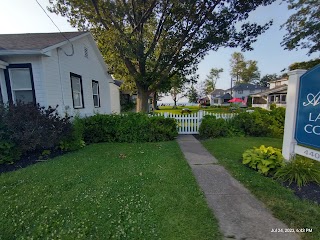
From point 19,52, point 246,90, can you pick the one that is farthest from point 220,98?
point 19,52

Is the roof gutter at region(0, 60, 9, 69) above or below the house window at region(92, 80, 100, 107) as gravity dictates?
above

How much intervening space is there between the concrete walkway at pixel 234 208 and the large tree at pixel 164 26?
29.3 feet

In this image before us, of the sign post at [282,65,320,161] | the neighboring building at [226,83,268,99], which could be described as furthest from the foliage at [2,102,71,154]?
the neighboring building at [226,83,268,99]

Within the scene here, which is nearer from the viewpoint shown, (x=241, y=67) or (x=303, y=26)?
(x=303, y=26)

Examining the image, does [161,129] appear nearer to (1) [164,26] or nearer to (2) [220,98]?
(1) [164,26]

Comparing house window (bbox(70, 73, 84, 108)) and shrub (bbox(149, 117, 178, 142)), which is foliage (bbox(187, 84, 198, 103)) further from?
shrub (bbox(149, 117, 178, 142))

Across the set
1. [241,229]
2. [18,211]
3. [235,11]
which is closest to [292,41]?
[235,11]

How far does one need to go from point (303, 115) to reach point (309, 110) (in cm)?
16

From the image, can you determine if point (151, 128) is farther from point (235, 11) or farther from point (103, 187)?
point (235, 11)

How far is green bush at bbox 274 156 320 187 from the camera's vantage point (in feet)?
11.9

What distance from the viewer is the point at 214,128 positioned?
8.38 metres

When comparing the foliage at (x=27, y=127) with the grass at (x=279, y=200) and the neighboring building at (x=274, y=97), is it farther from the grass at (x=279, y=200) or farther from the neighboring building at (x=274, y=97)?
the neighboring building at (x=274, y=97)

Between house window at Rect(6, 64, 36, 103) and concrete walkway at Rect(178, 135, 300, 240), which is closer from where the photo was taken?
concrete walkway at Rect(178, 135, 300, 240)

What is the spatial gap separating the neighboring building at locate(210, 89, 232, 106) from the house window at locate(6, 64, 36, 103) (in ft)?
→ 175
